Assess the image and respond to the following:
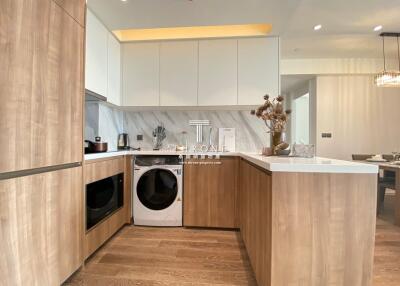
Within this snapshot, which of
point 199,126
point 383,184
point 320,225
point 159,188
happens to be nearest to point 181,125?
point 199,126

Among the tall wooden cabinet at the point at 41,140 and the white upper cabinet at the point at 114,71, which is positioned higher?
the white upper cabinet at the point at 114,71

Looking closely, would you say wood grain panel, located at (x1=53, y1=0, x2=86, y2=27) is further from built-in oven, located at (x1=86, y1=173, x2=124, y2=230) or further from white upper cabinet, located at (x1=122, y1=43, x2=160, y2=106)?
white upper cabinet, located at (x1=122, y1=43, x2=160, y2=106)

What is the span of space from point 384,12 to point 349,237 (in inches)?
110

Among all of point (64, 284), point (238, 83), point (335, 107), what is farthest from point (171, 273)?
point (335, 107)

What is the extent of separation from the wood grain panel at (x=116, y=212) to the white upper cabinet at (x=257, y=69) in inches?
64.6

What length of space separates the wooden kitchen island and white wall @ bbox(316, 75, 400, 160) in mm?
4358

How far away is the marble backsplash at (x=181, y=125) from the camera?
3.54m

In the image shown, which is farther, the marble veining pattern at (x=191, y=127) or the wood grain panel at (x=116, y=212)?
the marble veining pattern at (x=191, y=127)

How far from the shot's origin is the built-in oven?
2.09m

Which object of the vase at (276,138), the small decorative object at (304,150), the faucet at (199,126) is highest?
the faucet at (199,126)

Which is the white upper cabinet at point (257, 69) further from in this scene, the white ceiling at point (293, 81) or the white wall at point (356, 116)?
the white wall at point (356, 116)

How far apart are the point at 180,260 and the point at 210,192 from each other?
924 mm

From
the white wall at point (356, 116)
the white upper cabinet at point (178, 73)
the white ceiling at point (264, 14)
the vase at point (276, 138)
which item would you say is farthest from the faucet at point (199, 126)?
the white wall at point (356, 116)

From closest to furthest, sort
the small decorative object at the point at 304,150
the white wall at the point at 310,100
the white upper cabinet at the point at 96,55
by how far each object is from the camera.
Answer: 1. the small decorative object at the point at 304,150
2. the white upper cabinet at the point at 96,55
3. the white wall at the point at 310,100
